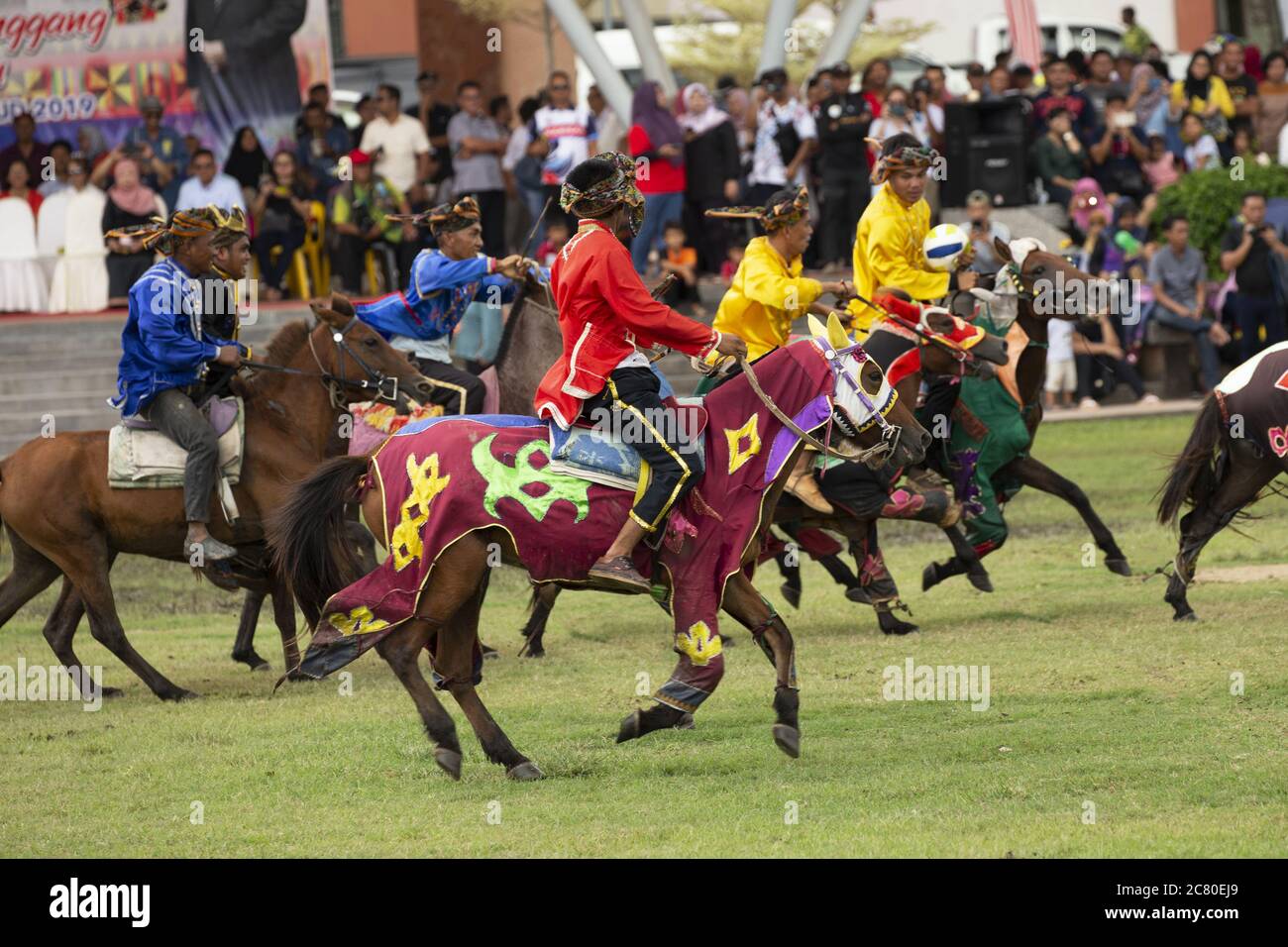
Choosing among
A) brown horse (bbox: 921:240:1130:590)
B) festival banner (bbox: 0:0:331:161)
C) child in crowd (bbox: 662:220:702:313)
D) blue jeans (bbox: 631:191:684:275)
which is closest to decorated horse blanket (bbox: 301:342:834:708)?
brown horse (bbox: 921:240:1130:590)

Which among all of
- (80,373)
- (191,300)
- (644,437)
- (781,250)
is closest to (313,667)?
(644,437)

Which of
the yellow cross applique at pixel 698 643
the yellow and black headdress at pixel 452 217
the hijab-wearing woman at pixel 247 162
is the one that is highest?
the hijab-wearing woman at pixel 247 162

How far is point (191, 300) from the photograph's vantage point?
10.8 meters

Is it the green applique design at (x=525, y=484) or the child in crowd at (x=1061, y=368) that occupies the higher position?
the green applique design at (x=525, y=484)

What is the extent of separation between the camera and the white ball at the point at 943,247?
12133mm

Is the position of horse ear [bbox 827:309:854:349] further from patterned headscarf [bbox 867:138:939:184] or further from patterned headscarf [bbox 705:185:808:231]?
patterned headscarf [bbox 867:138:939:184]

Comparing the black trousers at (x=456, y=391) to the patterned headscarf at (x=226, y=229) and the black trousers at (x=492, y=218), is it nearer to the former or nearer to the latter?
the patterned headscarf at (x=226, y=229)

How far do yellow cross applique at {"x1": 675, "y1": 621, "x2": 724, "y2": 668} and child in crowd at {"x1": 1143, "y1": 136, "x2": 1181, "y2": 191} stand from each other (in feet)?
52.2

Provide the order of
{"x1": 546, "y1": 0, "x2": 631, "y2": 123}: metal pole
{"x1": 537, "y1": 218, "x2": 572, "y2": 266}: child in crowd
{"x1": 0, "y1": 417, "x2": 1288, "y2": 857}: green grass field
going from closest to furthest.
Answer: {"x1": 0, "y1": 417, "x2": 1288, "y2": 857}: green grass field, {"x1": 537, "y1": 218, "x2": 572, "y2": 266}: child in crowd, {"x1": 546, "y1": 0, "x2": 631, "y2": 123}: metal pole

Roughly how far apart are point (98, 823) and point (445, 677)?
5.20 feet

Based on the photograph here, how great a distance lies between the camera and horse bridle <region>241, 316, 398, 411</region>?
11258 millimetres

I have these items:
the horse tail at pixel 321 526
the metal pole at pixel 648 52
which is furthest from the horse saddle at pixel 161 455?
the metal pole at pixel 648 52

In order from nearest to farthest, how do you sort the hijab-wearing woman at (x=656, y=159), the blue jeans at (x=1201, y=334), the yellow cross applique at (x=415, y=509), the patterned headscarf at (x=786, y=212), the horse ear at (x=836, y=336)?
1. the yellow cross applique at (x=415, y=509)
2. the horse ear at (x=836, y=336)
3. the patterned headscarf at (x=786, y=212)
4. the hijab-wearing woman at (x=656, y=159)
5. the blue jeans at (x=1201, y=334)

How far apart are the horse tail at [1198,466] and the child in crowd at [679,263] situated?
9.14 m
